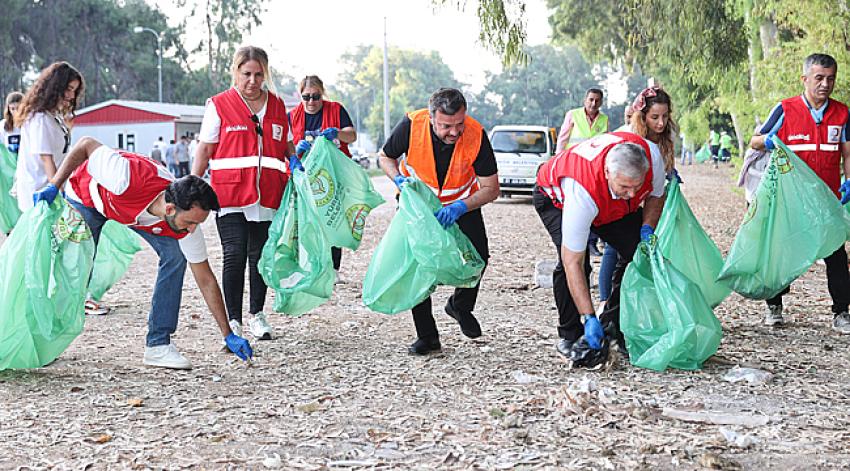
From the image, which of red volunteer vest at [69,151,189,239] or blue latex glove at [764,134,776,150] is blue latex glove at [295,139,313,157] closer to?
red volunteer vest at [69,151,189,239]

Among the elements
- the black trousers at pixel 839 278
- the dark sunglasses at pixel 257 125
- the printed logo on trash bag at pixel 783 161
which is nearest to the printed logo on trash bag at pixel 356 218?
the dark sunglasses at pixel 257 125

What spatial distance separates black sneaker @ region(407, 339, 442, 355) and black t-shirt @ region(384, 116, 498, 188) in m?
0.86

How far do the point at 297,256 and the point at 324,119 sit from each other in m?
1.86

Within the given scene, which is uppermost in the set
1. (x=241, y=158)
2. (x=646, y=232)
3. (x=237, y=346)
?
(x=241, y=158)

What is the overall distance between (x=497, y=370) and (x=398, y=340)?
37.1 inches

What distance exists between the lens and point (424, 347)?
514 cm

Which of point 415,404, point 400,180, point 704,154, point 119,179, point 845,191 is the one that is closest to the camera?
point 415,404

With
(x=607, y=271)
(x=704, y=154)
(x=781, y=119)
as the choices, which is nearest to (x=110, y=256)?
(x=607, y=271)

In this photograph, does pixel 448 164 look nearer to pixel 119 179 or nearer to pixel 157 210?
pixel 157 210

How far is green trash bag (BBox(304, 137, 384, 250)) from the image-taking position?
569 cm

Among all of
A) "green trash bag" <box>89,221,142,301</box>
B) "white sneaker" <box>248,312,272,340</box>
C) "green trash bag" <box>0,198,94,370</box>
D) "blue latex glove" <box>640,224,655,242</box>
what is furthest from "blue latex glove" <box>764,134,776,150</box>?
"green trash bag" <box>89,221,142,301</box>

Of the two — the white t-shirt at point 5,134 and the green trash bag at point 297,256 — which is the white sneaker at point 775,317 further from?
the white t-shirt at point 5,134

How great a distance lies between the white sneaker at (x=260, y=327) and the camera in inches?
218

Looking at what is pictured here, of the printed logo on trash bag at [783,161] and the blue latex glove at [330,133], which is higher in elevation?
the blue latex glove at [330,133]
